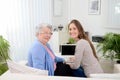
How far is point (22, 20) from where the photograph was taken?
473 centimetres

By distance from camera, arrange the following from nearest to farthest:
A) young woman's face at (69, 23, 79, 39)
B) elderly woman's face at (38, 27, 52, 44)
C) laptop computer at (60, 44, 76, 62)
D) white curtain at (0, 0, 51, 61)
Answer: elderly woman's face at (38, 27, 52, 44) → young woman's face at (69, 23, 79, 39) → laptop computer at (60, 44, 76, 62) → white curtain at (0, 0, 51, 61)

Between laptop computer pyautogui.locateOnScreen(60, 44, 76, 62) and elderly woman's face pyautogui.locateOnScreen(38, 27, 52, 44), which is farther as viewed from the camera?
laptop computer pyautogui.locateOnScreen(60, 44, 76, 62)

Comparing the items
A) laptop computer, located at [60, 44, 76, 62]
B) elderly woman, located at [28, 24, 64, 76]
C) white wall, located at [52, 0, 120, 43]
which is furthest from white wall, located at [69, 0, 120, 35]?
elderly woman, located at [28, 24, 64, 76]

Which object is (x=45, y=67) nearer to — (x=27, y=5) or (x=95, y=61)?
(x=95, y=61)

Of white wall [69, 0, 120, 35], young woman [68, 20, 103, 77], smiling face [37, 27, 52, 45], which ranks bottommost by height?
young woman [68, 20, 103, 77]

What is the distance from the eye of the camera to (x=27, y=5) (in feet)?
15.6

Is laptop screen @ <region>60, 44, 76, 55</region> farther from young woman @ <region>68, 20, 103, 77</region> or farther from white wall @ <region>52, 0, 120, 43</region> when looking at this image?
white wall @ <region>52, 0, 120, 43</region>

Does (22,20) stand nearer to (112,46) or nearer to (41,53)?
(112,46)

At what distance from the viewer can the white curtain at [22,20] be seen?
15.1 ft

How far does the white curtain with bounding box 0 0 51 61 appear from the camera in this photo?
4.60m

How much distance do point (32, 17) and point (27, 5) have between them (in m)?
0.31

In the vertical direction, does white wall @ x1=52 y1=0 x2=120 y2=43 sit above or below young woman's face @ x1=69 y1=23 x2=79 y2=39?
above

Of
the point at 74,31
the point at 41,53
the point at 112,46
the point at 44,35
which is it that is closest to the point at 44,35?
the point at 44,35

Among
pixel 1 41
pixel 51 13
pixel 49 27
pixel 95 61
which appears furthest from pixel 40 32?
pixel 51 13
